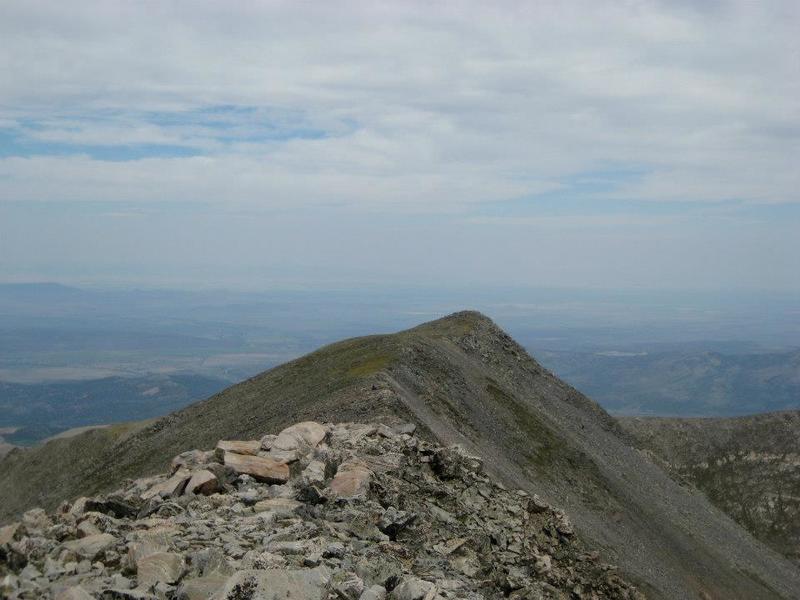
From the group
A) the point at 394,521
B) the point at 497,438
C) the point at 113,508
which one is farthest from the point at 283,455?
the point at 497,438

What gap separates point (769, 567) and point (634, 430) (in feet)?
124

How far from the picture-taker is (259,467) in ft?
93.6

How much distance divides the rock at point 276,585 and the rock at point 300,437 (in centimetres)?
1425

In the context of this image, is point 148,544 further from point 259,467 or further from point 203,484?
point 259,467

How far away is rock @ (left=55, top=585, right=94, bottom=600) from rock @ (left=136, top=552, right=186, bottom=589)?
1148 mm

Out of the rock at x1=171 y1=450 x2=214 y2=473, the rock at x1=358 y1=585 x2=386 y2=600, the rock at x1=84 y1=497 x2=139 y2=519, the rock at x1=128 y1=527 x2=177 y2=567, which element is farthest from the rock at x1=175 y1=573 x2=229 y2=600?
the rock at x1=171 y1=450 x2=214 y2=473

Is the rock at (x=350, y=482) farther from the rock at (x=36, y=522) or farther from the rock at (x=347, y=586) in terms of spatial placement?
the rock at (x=36, y=522)

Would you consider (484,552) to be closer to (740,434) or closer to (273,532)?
(273,532)

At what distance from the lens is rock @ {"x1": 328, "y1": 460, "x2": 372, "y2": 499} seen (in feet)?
84.7

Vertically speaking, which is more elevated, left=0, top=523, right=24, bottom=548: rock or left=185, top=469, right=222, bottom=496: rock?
left=185, top=469, right=222, bottom=496: rock

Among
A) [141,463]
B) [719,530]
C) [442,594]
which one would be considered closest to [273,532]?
[442,594]

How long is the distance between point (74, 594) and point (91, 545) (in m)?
3.76

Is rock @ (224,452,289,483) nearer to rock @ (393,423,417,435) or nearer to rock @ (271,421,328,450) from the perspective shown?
rock @ (271,421,328,450)

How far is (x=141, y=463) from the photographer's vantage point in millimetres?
70625
